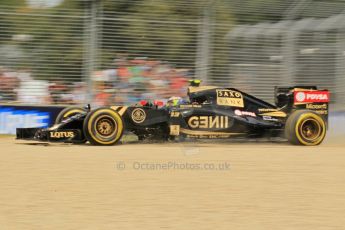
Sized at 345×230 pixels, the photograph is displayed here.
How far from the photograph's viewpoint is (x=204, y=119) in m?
9.70

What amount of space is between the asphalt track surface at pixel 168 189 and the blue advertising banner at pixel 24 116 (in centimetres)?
292

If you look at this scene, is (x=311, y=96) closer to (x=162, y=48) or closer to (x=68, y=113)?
(x=162, y=48)

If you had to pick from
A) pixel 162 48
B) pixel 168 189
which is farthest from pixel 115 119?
pixel 162 48

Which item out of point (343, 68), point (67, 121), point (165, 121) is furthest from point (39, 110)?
point (343, 68)

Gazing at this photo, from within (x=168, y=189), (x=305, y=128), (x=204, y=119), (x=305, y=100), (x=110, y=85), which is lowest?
(x=168, y=189)

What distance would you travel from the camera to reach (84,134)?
9172 millimetres

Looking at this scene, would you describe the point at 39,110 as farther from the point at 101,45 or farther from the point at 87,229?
the point at 87,229

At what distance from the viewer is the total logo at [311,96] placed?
10406 mm

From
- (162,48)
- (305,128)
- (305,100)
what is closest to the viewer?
(305,128)

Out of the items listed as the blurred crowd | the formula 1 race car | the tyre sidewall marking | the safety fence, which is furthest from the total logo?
the tyre sidewall marking

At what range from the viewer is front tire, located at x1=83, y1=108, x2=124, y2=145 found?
9.09 metres

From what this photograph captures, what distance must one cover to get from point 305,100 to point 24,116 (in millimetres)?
5806

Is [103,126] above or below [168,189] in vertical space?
above

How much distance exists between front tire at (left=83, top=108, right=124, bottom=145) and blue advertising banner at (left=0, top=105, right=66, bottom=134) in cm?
297
